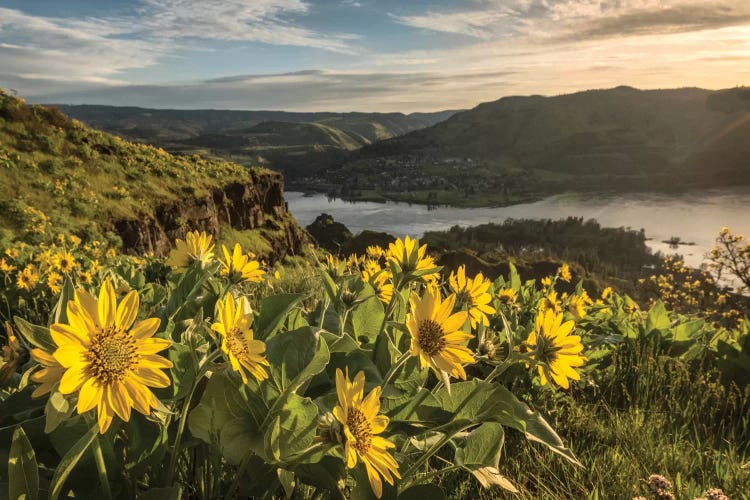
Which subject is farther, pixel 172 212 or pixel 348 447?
pixel 172 212

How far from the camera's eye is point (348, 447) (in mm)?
974

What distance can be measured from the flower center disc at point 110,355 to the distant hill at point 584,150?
108 metres

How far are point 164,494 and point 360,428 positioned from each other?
50 centimetres

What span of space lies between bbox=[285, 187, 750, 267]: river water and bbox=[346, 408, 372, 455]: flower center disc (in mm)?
57981

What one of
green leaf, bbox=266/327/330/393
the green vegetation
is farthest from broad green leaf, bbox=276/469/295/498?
the green vegetation

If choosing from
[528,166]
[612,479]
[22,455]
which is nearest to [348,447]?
[22,455]

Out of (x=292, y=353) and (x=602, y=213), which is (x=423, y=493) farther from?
(x=602, y=213)

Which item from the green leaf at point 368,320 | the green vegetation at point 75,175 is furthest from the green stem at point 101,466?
the green vegetation at point 75,175

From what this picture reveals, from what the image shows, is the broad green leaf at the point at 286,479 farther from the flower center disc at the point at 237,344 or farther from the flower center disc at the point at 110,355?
the flower center disc at the point at 110,355

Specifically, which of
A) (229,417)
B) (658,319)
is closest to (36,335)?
(229,417)

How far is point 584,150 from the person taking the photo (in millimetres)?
156375

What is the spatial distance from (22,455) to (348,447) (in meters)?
0.70

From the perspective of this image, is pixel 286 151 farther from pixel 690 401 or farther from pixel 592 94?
pixel 690 401

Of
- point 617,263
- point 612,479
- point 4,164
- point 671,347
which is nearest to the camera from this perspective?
point 612,479
